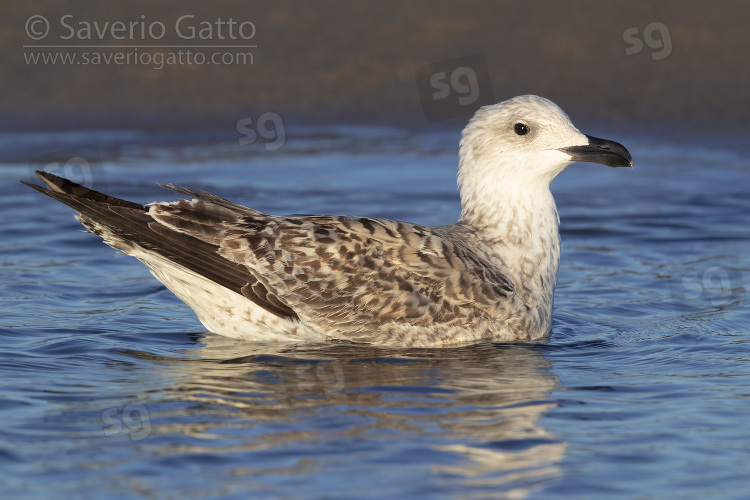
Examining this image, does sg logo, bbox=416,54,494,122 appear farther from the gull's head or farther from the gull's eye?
the gull's eye

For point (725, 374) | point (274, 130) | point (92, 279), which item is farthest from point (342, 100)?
point (725, 374)

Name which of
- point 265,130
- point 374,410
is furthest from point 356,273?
point 265,130

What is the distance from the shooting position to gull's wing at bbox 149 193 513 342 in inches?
345

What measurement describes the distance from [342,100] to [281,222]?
9.62 meters

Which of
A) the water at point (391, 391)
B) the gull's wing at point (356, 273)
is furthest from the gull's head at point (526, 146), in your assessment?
the water at point (391, 391)

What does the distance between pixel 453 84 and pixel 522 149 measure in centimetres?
879

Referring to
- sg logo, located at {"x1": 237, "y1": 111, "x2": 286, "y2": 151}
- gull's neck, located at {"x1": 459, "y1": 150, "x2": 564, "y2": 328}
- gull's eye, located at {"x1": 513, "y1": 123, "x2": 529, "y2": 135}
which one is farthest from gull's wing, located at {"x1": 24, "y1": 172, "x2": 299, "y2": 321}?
sg logo, located at {"x1": 237, "y1": 111, "x2": 286, "y2": 151}

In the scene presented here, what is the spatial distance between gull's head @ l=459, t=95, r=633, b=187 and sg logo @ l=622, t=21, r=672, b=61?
31.5 feet

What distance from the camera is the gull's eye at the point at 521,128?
364 inches

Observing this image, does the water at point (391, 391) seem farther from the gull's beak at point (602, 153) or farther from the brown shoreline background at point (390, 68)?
the brown shoreline background at point (390, 68)

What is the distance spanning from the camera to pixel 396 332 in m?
8.82

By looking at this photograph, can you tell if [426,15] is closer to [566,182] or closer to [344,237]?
[566,182]

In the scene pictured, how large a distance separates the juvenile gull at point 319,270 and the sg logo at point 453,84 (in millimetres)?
8753

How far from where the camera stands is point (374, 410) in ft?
24.5
